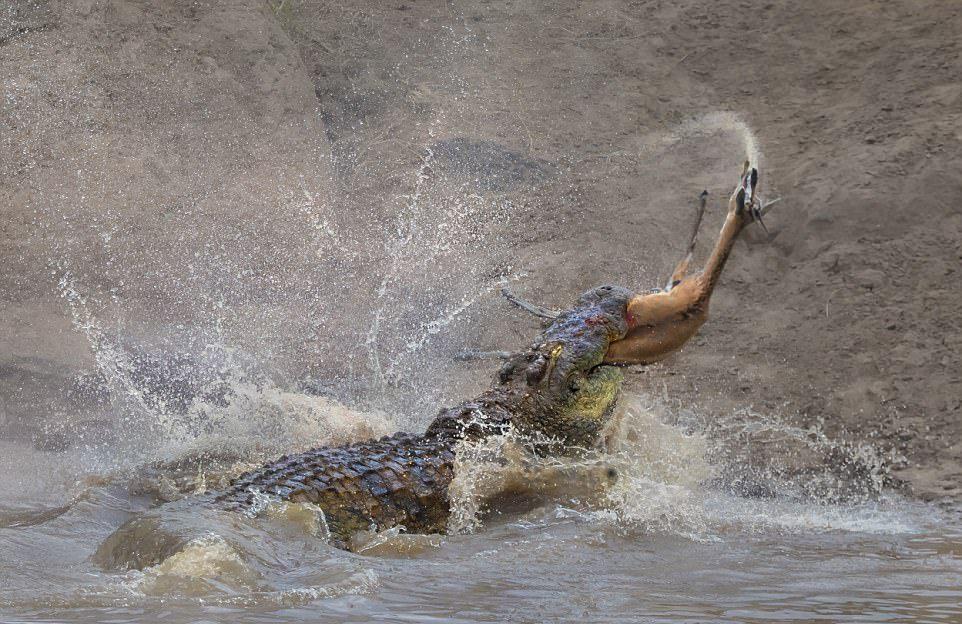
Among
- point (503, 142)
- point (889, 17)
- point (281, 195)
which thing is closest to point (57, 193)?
point (281, 195)

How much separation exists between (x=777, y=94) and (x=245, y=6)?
16.3 feet

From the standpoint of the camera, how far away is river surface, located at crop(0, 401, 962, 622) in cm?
254

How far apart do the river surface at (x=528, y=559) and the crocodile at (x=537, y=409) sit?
150mm

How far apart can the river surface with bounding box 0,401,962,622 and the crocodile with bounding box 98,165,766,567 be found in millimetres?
150

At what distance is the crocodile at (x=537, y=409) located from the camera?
3760 mm

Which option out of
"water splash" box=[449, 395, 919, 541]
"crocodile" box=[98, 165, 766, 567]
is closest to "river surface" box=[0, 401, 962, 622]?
"water splash" box=[449, 395, 919, 541]

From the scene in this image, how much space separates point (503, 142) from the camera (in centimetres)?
959

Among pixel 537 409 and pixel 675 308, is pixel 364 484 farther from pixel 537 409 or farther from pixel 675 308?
pixel 675 308

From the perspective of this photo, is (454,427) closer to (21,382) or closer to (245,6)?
(21,382)

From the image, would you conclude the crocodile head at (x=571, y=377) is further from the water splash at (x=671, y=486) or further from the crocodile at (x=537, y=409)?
the water splash at (x=671, y=486)

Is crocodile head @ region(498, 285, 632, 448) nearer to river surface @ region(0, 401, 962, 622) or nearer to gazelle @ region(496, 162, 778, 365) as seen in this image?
gazelle @ region(496, 162, 778, 365)

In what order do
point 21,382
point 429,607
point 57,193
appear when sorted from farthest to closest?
point 57,193
point 21,382
point 429,607

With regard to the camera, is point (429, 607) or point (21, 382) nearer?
point (429, 607)

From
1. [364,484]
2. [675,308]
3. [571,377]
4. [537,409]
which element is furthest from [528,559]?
[675,308]
